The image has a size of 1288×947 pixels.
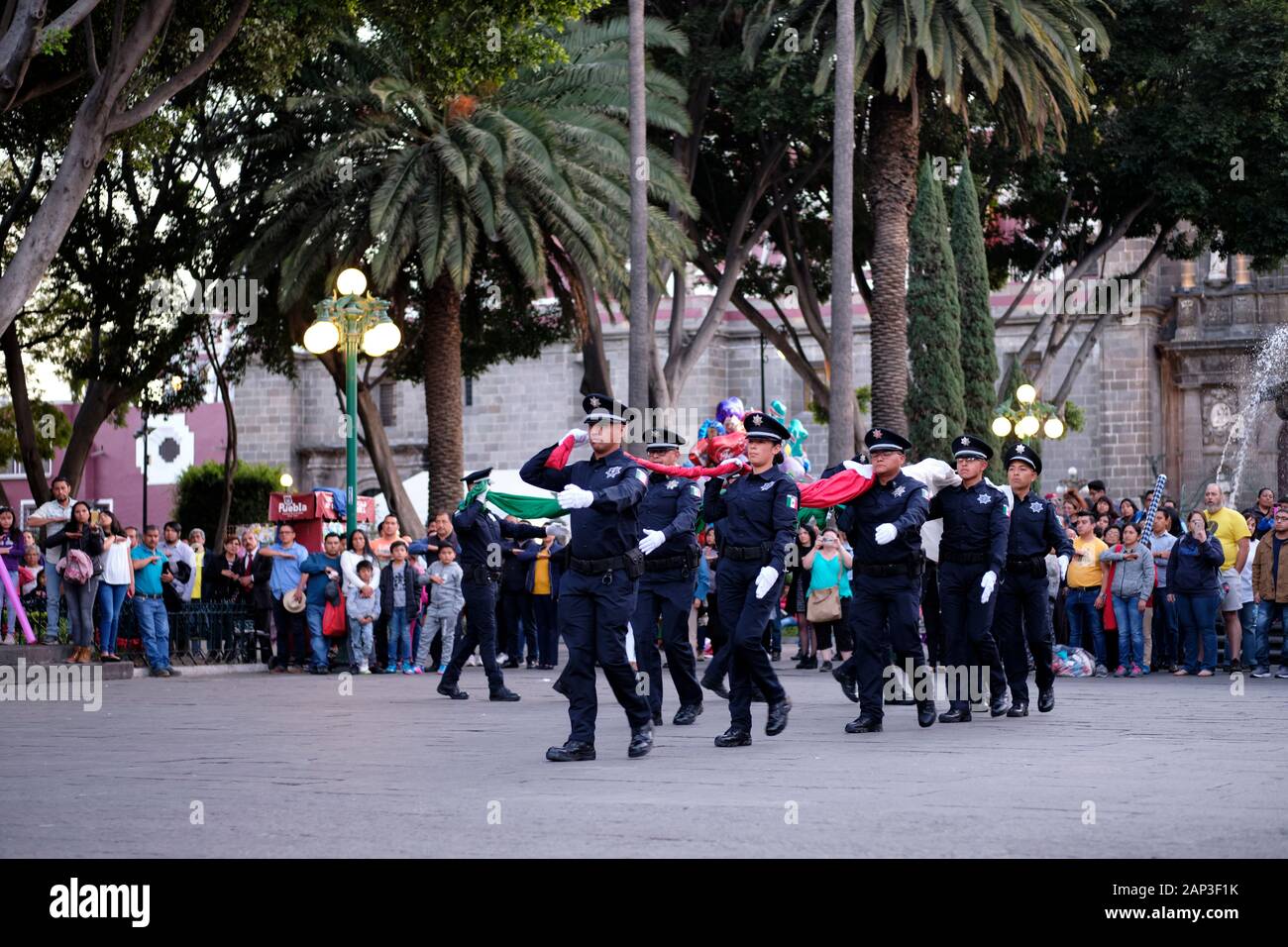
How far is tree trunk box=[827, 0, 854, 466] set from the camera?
23.5 metres

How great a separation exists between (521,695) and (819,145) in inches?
751

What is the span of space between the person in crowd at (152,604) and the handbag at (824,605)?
288 inches

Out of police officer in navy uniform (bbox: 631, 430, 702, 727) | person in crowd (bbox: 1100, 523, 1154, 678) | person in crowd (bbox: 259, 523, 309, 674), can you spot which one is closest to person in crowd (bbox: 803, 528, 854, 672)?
person in crowd (bbox: 1100, 523, 1154, 678)

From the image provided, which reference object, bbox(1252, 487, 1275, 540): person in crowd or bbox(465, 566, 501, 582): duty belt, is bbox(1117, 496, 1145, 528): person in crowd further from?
bbox(465, 566, 501, 582): duty belt

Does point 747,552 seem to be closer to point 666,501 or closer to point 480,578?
point 666,501

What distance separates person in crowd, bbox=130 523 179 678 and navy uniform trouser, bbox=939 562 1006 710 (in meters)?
10.8

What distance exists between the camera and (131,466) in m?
64.2

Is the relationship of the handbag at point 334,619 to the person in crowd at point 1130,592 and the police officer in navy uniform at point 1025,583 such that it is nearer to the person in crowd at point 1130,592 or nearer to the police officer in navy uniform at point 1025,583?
the person in crowd at point 1130,592

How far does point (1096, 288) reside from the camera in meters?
48.4

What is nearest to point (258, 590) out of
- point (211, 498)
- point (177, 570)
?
point (177, 570)

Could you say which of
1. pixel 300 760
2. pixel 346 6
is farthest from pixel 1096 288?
pixel 300 760

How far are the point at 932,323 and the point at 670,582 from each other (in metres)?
23.5

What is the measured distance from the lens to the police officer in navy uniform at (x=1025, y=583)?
13.7 m

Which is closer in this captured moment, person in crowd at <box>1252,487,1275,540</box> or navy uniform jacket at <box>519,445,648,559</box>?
navy uniform jacket at <box>519,445,648,559</box>
